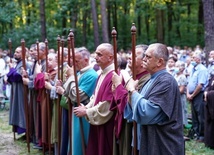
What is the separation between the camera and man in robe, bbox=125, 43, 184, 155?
13.0 feet

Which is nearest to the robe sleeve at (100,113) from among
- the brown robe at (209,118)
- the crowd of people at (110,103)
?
the crowd of people at (110,103)

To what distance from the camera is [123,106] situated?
463cm

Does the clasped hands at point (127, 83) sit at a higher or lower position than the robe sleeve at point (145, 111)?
higher

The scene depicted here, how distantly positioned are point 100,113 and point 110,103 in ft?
0.62

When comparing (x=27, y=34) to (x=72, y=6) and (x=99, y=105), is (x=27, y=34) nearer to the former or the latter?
(x=72, y=6)

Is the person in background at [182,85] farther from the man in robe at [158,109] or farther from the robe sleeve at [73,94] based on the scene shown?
the man in robe at [158,109]

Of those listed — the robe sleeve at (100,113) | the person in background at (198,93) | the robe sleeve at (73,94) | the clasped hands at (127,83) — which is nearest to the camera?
the clasped hands at (127,83)

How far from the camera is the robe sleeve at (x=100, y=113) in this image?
5.14 metres

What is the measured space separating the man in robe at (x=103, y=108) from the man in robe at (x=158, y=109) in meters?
1.03

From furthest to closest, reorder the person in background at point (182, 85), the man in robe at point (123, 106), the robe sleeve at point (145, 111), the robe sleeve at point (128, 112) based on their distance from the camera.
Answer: the person in background at point (182, 85) → the man in robe at point (123, 106) → the robe sleeve at point (128, 112) → the robe sleeve at point (145, 111)

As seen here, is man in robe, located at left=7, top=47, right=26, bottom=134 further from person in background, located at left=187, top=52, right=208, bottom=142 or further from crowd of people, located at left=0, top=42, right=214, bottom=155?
person in background, located at left=187, top=52, right=208, bottom=142

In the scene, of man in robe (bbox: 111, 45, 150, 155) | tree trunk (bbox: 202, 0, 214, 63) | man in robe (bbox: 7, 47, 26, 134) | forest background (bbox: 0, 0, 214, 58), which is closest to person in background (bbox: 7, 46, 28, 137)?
man in robe (bbox: 7, 47, 26, 134)

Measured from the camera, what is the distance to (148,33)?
126ft

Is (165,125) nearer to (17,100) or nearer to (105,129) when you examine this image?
(105,129)
